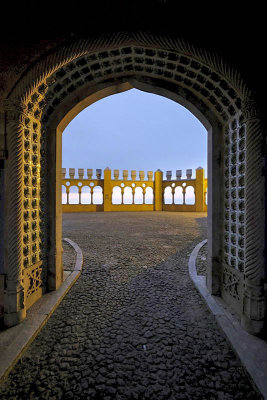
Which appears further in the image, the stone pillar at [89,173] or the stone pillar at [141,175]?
the stone pillar at [141,175]

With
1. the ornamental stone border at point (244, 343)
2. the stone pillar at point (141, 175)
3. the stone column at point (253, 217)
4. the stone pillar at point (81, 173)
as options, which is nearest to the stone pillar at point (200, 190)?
the stone pillar at point (141, 175)

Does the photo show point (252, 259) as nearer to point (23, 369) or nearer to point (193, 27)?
point (23, 369)

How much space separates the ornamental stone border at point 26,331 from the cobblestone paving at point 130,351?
0.07 metres

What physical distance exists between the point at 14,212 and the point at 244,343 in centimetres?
297

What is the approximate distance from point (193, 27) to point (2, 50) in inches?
90.8

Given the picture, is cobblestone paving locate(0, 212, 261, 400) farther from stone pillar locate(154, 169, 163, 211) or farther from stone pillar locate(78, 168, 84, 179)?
stone pillar locate(154, 169, 163, 211)

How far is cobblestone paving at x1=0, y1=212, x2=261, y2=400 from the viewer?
4.73ft

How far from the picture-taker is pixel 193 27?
7.03 feet

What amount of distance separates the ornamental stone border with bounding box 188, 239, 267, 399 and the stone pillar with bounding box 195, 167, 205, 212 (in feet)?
56.4

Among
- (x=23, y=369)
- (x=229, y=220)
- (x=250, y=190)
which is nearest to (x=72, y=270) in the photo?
(x=23, y=369)

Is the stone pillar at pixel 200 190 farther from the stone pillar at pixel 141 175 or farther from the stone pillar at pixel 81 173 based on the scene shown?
the stone pillar at pixel 81 173

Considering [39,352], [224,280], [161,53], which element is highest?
[161,53]

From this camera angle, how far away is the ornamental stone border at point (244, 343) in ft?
4.97

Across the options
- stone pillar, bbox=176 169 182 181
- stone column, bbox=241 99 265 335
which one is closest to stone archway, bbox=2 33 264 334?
stone column, bbox=241 99 265 335
